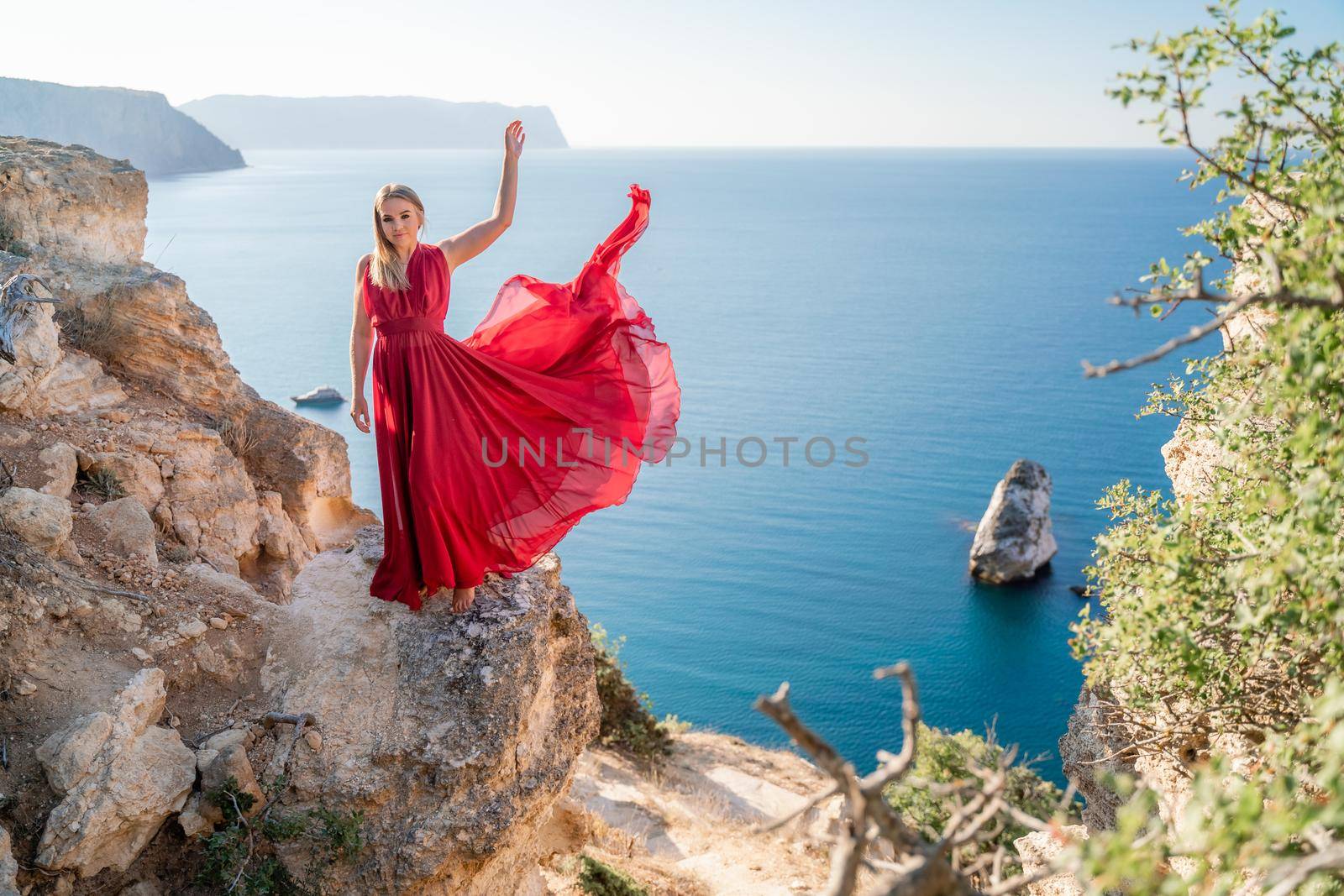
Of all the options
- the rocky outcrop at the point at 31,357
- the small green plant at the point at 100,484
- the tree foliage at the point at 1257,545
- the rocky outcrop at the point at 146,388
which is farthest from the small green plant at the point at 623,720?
the tree foliage at the point at 1257,545

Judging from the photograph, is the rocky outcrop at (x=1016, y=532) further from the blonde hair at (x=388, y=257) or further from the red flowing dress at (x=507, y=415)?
the blonde hair at (x=388, y=257)

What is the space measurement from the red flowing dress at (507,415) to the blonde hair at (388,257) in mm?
58

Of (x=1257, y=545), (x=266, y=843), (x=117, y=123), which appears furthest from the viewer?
(x=117, y=123)

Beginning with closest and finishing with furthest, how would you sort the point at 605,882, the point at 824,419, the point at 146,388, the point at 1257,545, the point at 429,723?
1. the point at 1257,545
2. the point at 429,723
3. the point at 146,388
4. the point at 605,882
5. the point at 824,419

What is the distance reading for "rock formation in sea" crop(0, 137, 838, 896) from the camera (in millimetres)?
4707

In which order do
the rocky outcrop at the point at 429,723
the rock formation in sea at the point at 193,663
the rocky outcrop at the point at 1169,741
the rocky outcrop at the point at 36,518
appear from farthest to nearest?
the rocky outcrop at the point at 1169,741
the rocky outcrop at the point at 36,518
the rocky outcrop at the point at 429,723
the rock formation in sea at the point at 193,663

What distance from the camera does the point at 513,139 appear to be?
578cm

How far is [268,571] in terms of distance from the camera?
7656mm

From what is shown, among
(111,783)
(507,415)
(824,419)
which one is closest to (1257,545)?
(507,415)

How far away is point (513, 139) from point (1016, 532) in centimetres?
2707

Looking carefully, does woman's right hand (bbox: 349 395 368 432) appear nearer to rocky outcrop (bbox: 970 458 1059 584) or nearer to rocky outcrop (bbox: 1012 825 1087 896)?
rocky outcrop (bbox: 1012 825 1087 896)

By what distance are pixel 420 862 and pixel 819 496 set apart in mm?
33986

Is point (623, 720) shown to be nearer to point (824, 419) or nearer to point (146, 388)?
point (146, 388)

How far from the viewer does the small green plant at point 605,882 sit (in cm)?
830
